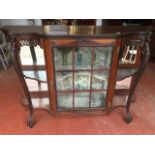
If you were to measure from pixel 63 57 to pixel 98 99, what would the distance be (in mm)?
624

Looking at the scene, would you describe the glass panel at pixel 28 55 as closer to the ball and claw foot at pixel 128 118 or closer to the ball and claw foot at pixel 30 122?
the ball and claw foot at pixel 30 122

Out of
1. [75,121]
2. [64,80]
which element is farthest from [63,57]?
[75,121]

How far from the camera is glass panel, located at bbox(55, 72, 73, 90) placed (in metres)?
1.55

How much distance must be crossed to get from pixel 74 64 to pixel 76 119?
666 mm

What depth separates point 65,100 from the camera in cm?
175

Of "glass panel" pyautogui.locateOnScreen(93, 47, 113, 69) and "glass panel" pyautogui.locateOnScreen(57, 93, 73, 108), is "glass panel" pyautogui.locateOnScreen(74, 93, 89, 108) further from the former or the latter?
"glass panel" pyautogui.locateOnScreen(93, 47, 113, 69)

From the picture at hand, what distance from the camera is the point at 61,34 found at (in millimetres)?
1317

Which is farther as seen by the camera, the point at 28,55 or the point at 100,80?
the point at 28,55

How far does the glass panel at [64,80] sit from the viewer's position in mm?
1548

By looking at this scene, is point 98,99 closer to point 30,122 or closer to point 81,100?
point 81,100

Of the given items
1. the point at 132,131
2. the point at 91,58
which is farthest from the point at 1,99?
the point at 132,131

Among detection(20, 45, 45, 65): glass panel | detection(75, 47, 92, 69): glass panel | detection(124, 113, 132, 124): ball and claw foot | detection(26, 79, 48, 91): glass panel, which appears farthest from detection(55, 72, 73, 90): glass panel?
detection(124, 113, 132, 124): ball and claw foot

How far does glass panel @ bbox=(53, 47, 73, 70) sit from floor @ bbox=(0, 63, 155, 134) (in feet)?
2.11
